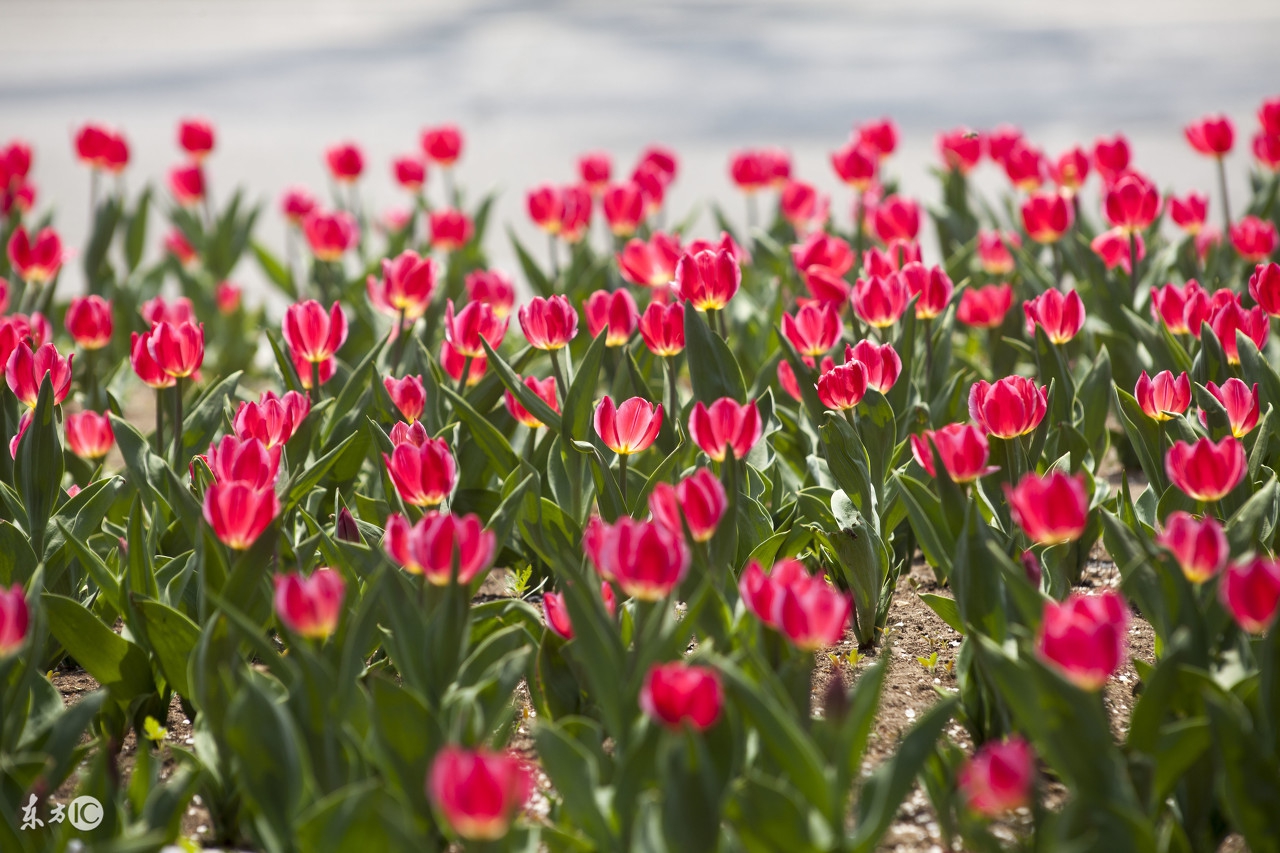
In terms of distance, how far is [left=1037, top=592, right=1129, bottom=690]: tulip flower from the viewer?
1.29 m

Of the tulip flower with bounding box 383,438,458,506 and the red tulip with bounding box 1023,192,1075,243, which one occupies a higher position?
the red tulip with bounding box 1023,192,1075,243

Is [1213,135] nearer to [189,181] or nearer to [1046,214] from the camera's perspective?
[1046,214]

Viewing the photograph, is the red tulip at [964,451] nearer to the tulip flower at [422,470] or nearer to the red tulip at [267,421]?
the tulip flower at [422,470]

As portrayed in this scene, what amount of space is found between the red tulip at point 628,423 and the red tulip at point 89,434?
108 centimetres

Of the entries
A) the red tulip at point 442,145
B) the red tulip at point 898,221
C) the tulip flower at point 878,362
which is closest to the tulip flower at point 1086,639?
the tulip flower at point 878,362

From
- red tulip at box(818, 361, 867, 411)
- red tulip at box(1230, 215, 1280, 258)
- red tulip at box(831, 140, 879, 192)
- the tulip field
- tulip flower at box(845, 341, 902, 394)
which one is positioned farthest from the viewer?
red tulip at box(831, 140, 879, 192)

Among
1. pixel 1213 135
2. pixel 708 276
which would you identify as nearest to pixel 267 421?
pixel 708 276

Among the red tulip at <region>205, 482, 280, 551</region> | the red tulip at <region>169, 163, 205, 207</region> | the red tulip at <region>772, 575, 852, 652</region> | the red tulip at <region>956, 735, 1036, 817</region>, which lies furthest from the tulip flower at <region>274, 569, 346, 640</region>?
the red tulip at <region>169, 163, 205, 207</region>

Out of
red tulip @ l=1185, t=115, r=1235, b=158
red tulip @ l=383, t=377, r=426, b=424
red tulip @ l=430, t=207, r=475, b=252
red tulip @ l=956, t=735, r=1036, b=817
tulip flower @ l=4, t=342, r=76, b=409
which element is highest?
red tulip @ l=1185, t=115, r=1235, b=158

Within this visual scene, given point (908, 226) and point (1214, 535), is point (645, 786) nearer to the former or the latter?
point (1214, 535)

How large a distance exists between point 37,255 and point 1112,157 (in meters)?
3.14

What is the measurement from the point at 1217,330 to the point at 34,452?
7.48 ft

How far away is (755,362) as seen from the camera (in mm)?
3467

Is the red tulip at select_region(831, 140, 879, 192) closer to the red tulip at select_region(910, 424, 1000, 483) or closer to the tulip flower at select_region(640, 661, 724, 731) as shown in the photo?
the red tulip at select_region(910, 424, 1000, 483)
